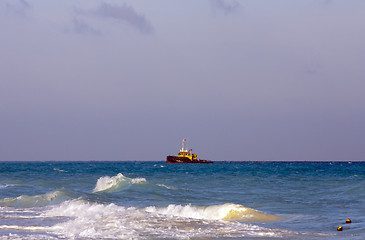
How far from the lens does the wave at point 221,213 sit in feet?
73.6

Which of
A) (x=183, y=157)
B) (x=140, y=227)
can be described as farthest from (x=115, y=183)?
(x=183, y=157)

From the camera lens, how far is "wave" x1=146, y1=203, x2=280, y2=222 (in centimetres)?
2244

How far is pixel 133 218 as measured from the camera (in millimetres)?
19812

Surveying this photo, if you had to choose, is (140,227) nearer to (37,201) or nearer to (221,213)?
(221,213)

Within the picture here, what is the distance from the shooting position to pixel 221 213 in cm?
2444

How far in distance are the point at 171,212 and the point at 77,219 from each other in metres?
6.49

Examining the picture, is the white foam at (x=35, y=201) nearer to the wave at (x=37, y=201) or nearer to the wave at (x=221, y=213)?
the wave at (x=37, y=201)

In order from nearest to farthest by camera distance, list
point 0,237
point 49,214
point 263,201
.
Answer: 1. point 0,237
2. point 49,214
3. point 263,201

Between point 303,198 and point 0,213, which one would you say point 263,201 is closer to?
point 303,198

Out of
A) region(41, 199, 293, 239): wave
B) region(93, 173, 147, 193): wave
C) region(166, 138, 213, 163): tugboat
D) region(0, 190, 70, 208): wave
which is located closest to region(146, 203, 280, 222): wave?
region(41, 199, 293, 239): wave

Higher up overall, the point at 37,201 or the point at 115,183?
the point at 115,183

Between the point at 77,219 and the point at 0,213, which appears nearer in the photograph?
the point at 77,219

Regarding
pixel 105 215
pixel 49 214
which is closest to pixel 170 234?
pixel 105 215

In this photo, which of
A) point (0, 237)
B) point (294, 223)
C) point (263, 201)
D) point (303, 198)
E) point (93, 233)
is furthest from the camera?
point (303, 198)
